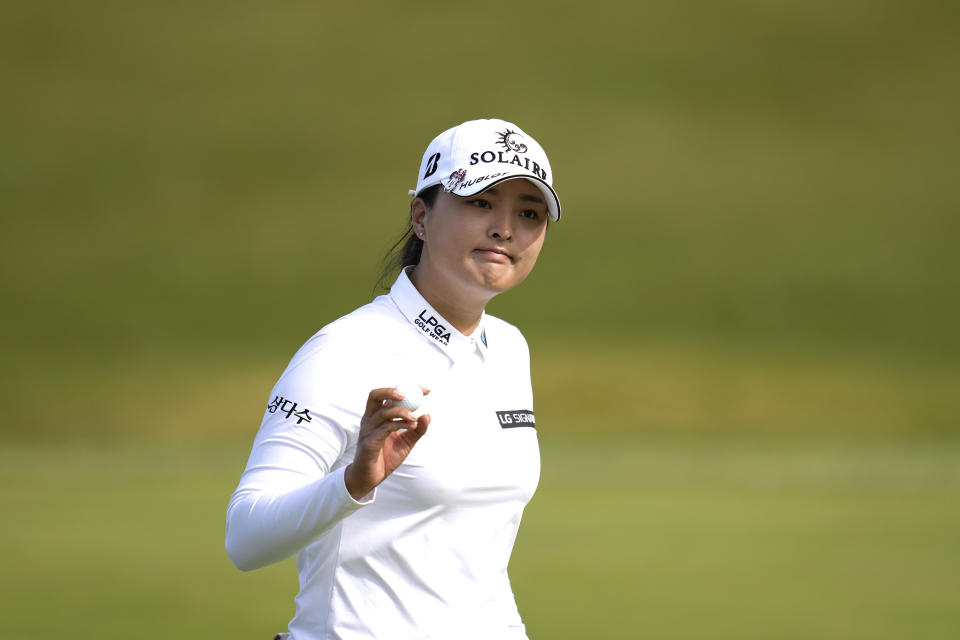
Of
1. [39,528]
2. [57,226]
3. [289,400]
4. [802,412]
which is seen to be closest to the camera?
[289,400]

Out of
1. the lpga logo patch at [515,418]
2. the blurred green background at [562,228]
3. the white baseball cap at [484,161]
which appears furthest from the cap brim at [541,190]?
the blurred green background at [562,228]

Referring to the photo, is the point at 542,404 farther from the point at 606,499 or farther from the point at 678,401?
the point at 606,499

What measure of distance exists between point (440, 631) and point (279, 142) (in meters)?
18.5

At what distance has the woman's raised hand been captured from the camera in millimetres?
1760

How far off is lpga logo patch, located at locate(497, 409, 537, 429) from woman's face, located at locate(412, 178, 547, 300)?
0.82 ft

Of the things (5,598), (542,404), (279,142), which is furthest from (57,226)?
(5,598)

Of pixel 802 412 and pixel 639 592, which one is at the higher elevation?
pixel 802 412

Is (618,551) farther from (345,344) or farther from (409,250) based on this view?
(345,344)

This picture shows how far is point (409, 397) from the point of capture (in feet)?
5.78

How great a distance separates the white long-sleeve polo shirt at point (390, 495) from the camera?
1967 mm

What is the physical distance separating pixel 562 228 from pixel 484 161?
16.7 metres

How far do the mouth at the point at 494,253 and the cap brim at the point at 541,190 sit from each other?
4.3 inches

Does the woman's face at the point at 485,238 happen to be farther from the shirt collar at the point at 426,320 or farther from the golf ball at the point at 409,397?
the golf ball at the point at 409,397

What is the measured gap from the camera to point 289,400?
2.04m
